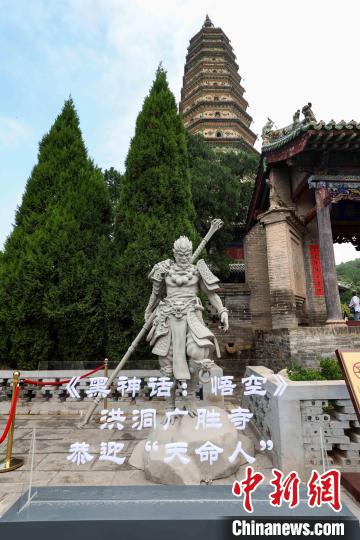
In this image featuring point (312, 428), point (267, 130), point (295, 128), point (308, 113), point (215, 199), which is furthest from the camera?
point (215, 199)

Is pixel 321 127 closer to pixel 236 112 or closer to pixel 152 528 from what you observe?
pixel 152 528

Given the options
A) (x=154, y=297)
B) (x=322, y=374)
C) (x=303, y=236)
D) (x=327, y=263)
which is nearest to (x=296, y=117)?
(x=303, y=236)

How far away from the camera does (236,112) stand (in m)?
21.9

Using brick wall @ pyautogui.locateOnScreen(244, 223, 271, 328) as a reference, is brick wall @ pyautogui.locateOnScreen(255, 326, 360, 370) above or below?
below

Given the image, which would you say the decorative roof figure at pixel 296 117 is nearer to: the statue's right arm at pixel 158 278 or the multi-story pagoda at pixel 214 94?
the statue's right arm at pixel 158 278

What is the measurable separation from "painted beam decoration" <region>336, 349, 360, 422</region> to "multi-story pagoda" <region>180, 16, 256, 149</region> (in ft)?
63.6

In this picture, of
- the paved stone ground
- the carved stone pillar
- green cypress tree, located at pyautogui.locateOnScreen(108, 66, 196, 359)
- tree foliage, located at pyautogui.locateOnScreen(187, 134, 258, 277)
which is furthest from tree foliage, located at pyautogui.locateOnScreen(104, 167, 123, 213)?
the paved stone ground

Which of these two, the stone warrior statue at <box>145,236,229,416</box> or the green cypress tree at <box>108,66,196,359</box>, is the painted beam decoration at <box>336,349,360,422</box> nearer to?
the stone warrior statue at <box>145,236,229,416</box>

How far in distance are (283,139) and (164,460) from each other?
837 cm

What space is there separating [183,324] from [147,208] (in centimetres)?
550

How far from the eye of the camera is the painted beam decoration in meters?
3.05

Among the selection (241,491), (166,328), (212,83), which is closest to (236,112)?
(212,83)

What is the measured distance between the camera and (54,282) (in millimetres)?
7910

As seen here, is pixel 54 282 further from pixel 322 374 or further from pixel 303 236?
pixel 303 236
